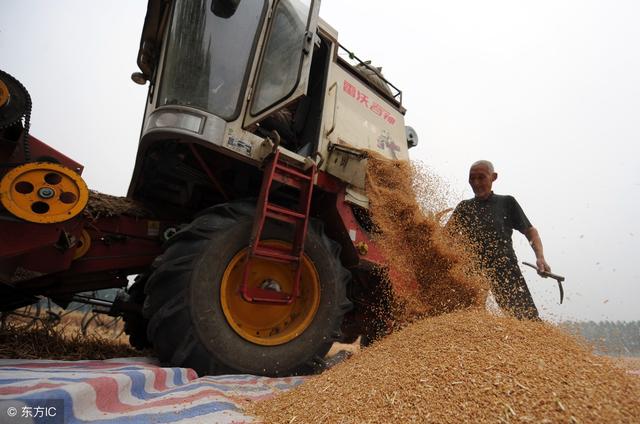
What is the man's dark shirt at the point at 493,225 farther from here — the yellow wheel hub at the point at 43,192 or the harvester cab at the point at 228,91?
the yellow wheel hub at the point at 43,192

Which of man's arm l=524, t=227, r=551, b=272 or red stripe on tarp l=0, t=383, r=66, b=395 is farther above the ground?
man's arm l=524, t=227, r=551, b=272

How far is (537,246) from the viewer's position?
334 cm

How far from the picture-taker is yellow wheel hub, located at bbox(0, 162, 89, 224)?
207cm

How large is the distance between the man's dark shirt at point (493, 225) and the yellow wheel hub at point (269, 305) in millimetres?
1742

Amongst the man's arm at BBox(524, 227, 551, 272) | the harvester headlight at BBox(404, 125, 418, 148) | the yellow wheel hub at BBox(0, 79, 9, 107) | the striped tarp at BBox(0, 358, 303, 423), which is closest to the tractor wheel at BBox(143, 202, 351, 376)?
the striped tarp at BBox(0, 358, 303, 423)

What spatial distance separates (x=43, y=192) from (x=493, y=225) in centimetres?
359

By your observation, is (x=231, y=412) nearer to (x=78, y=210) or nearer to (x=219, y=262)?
(x=219, y=262)

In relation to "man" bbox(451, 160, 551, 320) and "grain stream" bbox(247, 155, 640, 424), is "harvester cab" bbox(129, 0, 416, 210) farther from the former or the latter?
"grain stream" bbox(247, 155, 640, 424)

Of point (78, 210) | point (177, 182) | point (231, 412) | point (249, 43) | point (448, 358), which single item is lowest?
point (231, 412)

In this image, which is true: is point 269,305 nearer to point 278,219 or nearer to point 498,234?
point 278,219

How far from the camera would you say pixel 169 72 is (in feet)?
8.60

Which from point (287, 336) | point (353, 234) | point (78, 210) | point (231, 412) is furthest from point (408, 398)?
point (78, 210)

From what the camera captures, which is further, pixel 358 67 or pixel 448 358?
pixel 358 67

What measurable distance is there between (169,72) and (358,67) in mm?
2254
